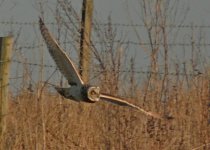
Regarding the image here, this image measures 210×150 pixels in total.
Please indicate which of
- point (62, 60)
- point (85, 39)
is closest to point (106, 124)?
point (85, 39)

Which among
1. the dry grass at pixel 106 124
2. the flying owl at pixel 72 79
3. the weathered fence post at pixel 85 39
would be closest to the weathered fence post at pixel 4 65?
the dry grass at pixel 106 124

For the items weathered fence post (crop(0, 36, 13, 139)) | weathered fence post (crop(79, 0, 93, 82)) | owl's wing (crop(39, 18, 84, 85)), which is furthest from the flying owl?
weathered fence post (crop(79, 0, 93, 82))

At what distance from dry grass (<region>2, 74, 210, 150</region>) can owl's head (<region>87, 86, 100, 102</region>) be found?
1.10 meters

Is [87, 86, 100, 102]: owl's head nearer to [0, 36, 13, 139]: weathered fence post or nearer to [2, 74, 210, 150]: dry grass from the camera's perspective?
[0, 36, 13, 139]: weathered fence post

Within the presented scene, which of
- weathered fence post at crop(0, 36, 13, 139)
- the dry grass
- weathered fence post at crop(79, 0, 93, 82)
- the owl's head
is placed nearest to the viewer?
the owl's head

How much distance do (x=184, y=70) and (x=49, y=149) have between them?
1.39 m

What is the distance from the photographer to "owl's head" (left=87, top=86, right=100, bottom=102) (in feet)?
15.4

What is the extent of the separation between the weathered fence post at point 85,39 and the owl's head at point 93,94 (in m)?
1.53

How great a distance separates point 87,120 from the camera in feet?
20.4

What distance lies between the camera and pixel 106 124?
20.1ft

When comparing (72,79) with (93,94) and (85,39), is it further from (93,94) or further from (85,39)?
(85,39)

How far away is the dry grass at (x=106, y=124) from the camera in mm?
5934

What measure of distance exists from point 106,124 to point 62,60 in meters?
1.42

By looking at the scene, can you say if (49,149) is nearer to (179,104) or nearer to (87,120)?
(87,120)
